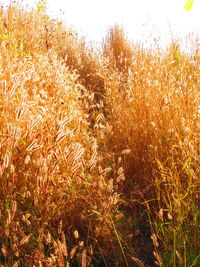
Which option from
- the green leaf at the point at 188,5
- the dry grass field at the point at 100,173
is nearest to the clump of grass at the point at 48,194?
the dry grass field at the point at 100,173

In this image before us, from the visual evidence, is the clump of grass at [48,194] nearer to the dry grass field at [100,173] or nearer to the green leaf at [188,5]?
the dry grass field at [100,173]

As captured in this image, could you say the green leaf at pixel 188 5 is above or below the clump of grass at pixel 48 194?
above

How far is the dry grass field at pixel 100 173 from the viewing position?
161 centimetres

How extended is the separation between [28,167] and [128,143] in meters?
1.13

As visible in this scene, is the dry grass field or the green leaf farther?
the dry grass field

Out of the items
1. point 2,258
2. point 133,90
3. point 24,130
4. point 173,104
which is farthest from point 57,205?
point 133,90

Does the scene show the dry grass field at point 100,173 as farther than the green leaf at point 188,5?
Yes

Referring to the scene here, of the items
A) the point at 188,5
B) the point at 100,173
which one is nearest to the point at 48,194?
the point at 100,173

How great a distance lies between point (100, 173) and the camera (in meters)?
1.56

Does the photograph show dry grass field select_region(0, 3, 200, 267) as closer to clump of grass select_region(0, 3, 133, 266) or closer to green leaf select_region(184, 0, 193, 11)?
clump of grass select_region(0, 3, 133, 266)

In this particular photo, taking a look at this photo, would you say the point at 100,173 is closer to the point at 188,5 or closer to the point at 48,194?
the point at 48,194

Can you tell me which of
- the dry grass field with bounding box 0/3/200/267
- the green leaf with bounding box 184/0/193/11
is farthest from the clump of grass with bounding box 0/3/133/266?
the green leaf with bounding box 184/0/193/11

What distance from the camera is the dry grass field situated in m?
1.61

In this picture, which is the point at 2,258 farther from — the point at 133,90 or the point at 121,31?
the point at 121,31
